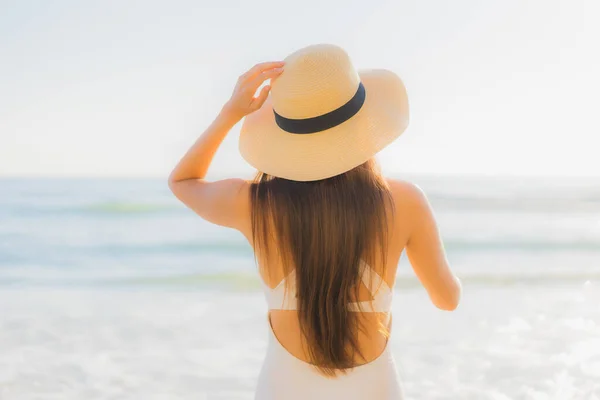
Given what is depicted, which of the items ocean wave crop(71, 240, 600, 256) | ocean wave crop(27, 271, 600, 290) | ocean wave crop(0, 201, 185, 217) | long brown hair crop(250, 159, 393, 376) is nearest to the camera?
long brown hair crop(250, 159, 393, 376)

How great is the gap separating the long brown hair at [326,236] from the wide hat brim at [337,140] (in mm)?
43

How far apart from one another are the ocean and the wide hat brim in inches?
124

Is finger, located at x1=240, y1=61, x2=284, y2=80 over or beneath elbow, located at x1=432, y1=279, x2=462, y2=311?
over

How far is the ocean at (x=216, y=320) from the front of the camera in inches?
194

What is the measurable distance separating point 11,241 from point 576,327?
10.7 meters

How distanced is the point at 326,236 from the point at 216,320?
5.05 meters

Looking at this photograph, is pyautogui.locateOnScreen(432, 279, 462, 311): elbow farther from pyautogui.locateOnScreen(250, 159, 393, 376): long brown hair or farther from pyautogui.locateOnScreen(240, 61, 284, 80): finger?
pyautogui.locateOnScreen(240, 61, 284, 80): finger

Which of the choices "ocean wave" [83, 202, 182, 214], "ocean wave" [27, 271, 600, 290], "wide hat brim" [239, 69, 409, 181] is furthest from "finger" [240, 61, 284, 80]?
"ocean wave" [83, 202, 182, 214]

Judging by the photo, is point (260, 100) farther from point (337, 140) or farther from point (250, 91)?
point (337, 140)

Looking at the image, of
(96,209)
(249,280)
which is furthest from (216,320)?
(96,209)

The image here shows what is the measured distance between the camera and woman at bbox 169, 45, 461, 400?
5.72 ft

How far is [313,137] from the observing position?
181 cm

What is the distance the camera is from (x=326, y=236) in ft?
5.69

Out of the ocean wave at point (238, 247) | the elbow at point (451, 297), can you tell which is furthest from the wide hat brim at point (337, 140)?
the ocean wave at point (238, 247)
